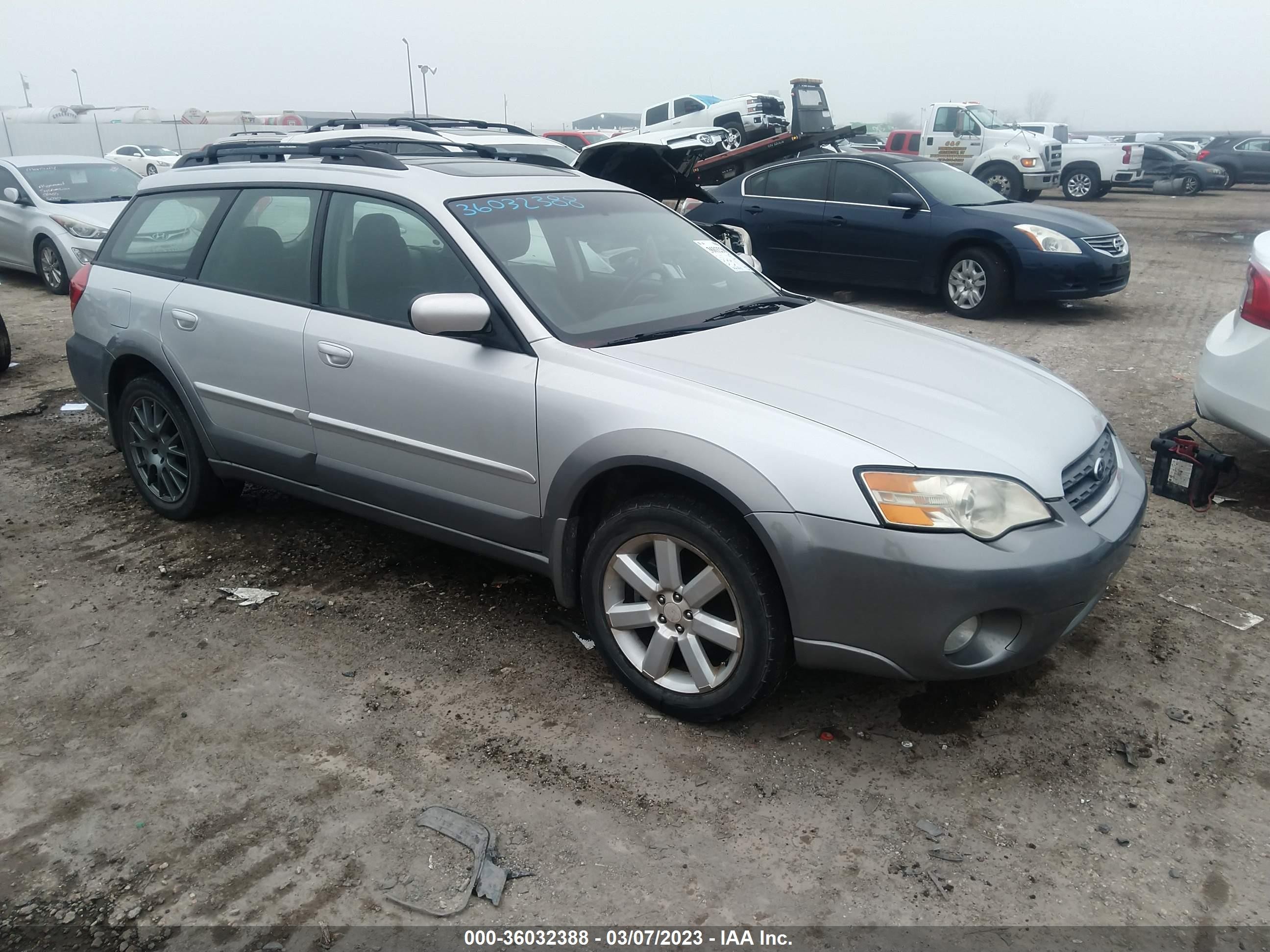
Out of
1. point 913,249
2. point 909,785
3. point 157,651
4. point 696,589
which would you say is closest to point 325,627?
point 157,651

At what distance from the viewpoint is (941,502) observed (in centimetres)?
259

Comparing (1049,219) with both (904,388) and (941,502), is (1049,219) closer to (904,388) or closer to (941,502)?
(904,388)

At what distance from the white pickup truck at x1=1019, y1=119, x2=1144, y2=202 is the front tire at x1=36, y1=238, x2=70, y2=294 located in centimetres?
1974

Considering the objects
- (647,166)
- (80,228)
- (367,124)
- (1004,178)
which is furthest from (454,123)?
(1004,178)

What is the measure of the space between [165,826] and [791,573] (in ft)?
6.17

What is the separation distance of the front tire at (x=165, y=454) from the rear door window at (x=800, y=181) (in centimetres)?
705

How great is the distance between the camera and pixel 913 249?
9.20 meters

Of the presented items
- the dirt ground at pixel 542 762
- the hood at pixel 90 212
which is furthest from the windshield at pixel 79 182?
the dirt ground at pixel 542 762

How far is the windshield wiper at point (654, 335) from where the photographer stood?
10.6 feet

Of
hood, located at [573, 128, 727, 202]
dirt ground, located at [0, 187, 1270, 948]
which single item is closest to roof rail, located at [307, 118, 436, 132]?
hood, located at [573, 128, 727, 202]

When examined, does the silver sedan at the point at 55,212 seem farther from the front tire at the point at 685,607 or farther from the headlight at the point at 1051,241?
the front tire at the point at 685,607

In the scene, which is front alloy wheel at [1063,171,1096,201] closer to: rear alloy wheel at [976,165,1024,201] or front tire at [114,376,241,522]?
rear alloy wheel at [976,165,1024,201]

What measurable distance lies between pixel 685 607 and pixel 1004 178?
1933 cm

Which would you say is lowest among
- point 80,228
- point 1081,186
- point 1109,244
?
point 1081,186
